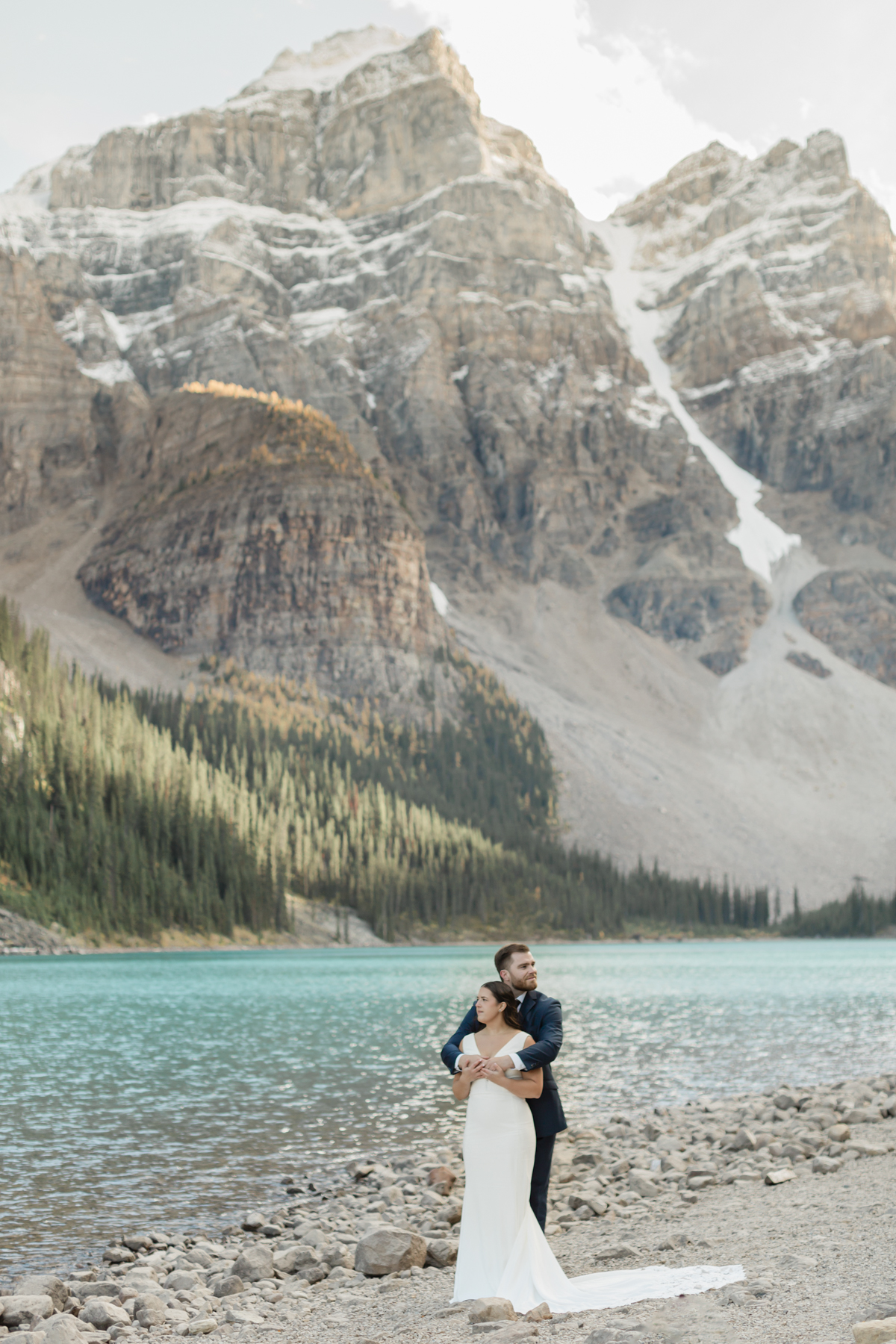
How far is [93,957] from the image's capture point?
84250 mm

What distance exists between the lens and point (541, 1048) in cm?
964

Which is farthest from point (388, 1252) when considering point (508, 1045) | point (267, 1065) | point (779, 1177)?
point (267, 1065)

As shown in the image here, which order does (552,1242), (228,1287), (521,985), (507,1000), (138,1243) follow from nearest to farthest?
(507,1000), (521,985), (228,1287), (552,1242), (138,1243)

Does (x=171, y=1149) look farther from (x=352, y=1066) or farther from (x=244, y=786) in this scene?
(x=244, y=786)

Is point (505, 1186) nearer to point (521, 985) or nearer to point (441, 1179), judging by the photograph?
point (521, 985)

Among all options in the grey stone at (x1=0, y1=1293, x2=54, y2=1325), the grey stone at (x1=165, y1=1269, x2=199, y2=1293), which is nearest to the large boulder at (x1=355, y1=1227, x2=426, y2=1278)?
the grey stone at (x1=165, y1=1269, x2=199, y2=1293)

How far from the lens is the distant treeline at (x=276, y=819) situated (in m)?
103

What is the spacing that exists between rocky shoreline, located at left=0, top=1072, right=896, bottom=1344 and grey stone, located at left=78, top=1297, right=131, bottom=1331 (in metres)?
0.02

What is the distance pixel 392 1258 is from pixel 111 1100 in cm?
1588

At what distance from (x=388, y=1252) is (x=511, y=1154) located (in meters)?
3.98

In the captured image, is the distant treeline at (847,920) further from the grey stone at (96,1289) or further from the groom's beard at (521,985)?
the groom's beard at (521,985)

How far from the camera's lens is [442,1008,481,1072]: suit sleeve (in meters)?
9.98

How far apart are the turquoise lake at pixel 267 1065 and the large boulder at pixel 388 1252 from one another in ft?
13.9

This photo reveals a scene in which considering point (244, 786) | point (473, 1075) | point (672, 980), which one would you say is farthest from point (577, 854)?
point (473, 1075)
